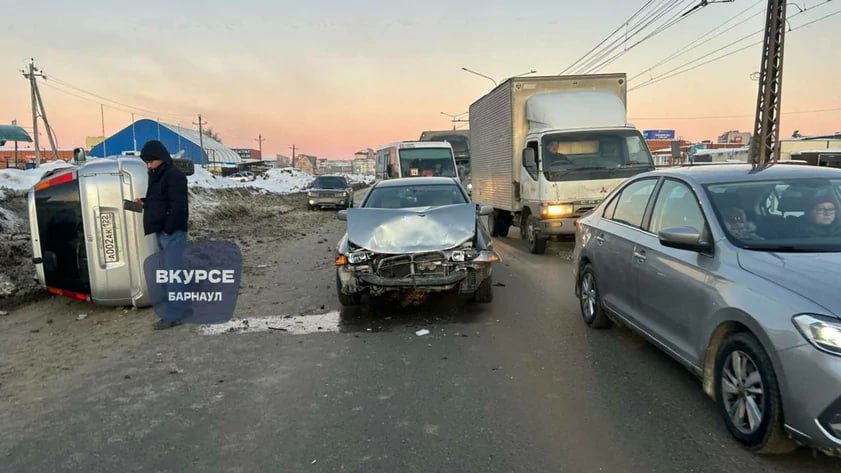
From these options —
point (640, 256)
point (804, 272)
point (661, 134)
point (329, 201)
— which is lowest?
point (329, 201)

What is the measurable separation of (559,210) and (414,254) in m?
4.84

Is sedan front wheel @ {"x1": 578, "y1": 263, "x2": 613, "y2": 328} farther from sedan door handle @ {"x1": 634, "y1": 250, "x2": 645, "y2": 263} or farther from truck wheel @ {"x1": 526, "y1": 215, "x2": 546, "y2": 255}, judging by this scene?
truck wheel @ {"x1": 526, "y1": 215, "x2": 546, "y2": 255}

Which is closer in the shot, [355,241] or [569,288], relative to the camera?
[355,241]

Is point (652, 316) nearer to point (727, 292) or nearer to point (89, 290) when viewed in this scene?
point (727, 292)

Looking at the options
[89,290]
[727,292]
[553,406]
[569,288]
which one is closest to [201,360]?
[89,290]

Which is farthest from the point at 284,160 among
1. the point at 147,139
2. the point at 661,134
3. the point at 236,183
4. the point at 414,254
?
the point at 414,254

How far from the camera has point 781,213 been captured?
3.85 meters

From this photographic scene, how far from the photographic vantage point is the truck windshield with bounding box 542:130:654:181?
10.2 metres

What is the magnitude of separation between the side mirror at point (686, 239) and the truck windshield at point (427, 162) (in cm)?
1556

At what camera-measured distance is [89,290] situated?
6.40 meters

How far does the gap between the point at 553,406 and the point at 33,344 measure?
514 cm

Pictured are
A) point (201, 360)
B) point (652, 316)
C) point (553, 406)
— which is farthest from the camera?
point (201, 360)

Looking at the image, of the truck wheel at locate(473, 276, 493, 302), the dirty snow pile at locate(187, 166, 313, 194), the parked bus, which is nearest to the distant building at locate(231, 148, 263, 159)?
the dirty snow pile at locate(187, 166, 313, 194)

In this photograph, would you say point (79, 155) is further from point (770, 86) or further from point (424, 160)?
point (770, 86)
